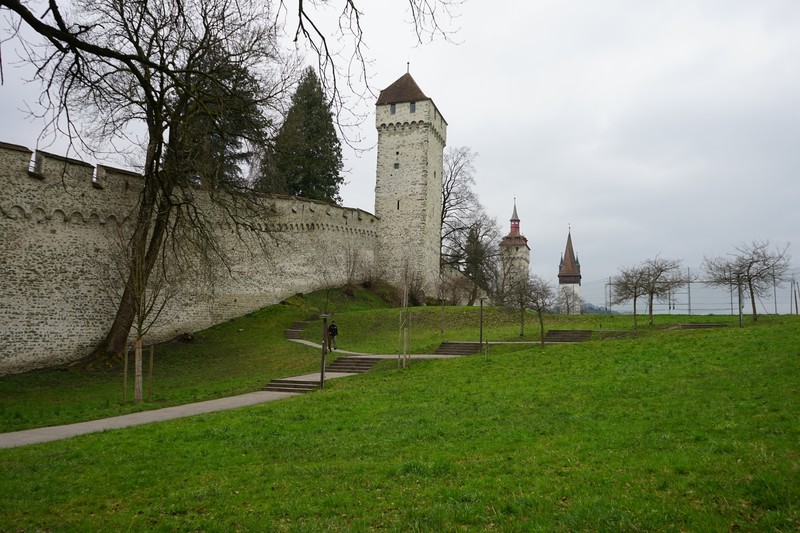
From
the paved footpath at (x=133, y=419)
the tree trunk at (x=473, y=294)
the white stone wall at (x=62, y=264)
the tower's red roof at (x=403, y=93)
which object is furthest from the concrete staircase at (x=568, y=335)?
the tower's red roof at (x=403, y=93)

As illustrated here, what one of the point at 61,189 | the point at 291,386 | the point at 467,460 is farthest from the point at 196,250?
the point at 467,460

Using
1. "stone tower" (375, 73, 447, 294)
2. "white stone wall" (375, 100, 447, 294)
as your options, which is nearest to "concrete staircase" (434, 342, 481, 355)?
"stone tower" (375, 73, 447, 294)

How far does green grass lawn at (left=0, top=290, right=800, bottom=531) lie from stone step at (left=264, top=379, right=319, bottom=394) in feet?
7.49

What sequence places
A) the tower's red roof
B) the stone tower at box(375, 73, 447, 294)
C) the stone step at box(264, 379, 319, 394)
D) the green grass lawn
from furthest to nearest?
the tower's red roof, the stone tower at box(375, 73, 447, 294), the stone step at box(264, 379, 319, 394), the green grass lawn

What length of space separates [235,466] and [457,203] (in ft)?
140

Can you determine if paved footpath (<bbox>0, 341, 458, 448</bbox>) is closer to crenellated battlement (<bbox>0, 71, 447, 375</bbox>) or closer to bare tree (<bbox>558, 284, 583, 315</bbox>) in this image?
crenellated battlement (<bbox>0, 71, 447, 375</bbox>)

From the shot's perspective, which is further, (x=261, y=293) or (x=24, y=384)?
(x=261, y=293)

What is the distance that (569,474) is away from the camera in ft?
19.5

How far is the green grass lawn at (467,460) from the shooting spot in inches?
192

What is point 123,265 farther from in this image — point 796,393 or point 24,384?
point 796,393

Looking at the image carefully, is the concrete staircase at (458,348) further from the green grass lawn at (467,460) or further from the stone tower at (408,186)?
the stone tower at (408,186)

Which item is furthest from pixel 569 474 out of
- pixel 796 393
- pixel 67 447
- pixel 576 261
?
pixel 576 261

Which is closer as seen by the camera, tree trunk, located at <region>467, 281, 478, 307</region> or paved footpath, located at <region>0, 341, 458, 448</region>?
paved footpath, located at <region>0, 341, 458, 448</region>

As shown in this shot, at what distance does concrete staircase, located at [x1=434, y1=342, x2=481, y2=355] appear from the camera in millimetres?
22028
